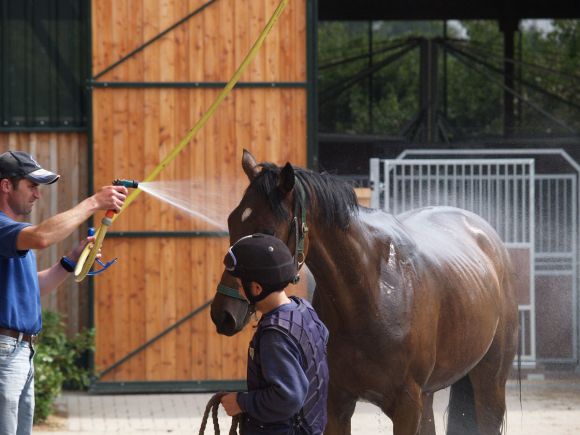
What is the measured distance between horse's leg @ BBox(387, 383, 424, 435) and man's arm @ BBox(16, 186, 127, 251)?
1501mm

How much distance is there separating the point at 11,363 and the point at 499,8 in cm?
1498

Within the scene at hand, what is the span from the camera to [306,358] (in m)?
3.61

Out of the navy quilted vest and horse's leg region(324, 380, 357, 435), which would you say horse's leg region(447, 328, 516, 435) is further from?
the navy quilted vest

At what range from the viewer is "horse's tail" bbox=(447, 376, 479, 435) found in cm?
638

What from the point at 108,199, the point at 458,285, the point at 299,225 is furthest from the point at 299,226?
the point at 458,285

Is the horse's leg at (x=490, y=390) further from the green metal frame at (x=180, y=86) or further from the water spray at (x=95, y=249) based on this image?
the green metal frame at (x=180, y=86)

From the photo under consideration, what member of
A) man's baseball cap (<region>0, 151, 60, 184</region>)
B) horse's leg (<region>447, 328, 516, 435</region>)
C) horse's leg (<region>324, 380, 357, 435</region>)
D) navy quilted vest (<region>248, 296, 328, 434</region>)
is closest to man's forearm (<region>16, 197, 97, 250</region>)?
man's baseball cap (<region>0, 151, 60, 184</region>)

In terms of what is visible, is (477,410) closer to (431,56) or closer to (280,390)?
(280,390)

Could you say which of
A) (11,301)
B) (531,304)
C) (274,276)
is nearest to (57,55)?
(531,304)

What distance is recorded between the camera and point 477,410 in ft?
20.7

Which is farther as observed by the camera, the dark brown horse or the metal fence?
the metal fence

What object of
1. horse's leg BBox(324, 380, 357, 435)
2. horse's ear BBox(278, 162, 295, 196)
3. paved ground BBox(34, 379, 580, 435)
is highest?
horse's ear BBox(278, 162, 295, 196)

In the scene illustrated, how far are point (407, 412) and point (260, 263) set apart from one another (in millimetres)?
1661

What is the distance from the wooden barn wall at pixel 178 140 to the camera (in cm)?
955
